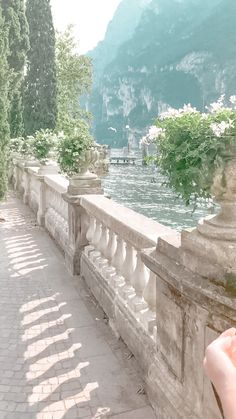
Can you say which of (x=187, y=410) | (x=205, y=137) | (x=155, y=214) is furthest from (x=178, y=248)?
(x=155, y=214)

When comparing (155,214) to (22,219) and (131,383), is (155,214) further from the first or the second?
(131,383)

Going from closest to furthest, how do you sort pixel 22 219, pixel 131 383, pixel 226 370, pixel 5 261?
pixel 226 370 < pixel 131 383 < pixel 5 261 < pixel 22 219

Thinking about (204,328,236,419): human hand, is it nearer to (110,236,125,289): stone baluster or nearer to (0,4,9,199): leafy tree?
(110,236,125,289): stone baluster

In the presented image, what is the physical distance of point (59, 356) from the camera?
395cm

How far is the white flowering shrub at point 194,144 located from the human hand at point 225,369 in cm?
126

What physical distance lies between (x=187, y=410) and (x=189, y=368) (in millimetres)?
257

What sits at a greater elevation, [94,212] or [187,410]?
[94,212]

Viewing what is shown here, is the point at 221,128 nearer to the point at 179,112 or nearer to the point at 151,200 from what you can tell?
the point at 179,112

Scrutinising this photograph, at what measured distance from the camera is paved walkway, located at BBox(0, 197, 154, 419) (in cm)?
318

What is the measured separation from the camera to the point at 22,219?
36.9ft

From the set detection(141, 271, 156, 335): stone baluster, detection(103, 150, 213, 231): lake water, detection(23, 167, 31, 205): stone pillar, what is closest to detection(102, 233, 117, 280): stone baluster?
detection(141, 271, 156, 335): stone baluster

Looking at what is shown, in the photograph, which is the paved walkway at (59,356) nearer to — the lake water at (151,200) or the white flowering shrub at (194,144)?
the white flowering shrub at (194,144)

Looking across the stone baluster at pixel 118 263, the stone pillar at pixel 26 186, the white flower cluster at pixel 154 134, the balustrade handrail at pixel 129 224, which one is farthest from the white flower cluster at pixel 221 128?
the stone pillar at pixel 26 186

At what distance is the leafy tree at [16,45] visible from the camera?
18766mm
